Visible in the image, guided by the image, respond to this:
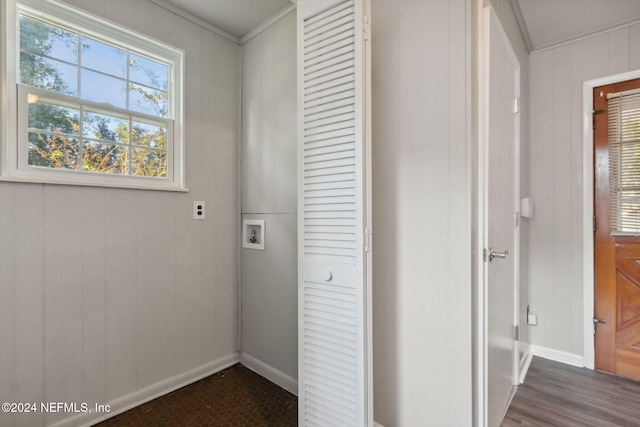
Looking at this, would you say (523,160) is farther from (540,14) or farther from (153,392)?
(153,392)

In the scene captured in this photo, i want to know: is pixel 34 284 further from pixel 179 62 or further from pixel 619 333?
pixel 619 333

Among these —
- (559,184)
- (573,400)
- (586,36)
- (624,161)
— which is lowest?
(573,400)

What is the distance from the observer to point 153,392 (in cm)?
196

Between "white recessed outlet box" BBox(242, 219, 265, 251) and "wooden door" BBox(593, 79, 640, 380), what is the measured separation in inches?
101

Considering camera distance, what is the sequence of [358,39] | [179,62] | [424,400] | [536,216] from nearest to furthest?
[358,39]
[424,400]
[179,62]
[536,216]

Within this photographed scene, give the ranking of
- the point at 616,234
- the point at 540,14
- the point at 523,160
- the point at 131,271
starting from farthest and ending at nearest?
the point at 523,160 → the point at 616,234 → the point at 540,14 → the point at 131,271

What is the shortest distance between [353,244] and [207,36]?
6.69 feet

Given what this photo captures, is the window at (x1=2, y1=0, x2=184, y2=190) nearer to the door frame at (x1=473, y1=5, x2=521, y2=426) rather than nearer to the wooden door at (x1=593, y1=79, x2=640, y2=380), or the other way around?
the door frame at (x1=473, y1=5, x2=521, y2=426)

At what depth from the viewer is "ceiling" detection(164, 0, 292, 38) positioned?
80.6 inches

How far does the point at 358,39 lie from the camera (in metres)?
1.21

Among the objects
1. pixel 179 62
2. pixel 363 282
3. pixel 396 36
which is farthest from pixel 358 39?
pixel 179 62

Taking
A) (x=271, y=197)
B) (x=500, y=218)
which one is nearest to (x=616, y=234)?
(x=500, y=218)

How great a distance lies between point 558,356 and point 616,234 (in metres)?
1.07

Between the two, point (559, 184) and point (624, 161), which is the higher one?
point (624, 161)
